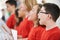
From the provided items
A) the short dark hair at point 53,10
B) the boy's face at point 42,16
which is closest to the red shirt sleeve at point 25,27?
the boy's face at point 42,16

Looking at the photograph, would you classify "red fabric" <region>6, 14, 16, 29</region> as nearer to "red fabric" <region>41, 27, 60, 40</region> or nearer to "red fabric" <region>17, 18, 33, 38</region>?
"red fabric" <region>17, 18, 33, 38</region>

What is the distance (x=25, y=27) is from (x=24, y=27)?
0.01 m

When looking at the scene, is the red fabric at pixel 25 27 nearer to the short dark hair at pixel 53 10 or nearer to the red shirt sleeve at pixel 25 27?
the red shirt sleeve at pixel 25 27

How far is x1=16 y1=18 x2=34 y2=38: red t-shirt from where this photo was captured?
1.42m

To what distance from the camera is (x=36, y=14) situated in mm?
1378

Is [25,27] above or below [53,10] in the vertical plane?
below

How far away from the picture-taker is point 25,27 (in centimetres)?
145

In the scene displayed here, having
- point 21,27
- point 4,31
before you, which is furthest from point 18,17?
point 4,31

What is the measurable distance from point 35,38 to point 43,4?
29 cm

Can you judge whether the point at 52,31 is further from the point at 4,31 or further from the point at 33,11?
the point at 4,31

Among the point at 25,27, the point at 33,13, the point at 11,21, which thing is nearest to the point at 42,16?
the point at 33,13

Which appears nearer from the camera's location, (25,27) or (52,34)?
(52,34)

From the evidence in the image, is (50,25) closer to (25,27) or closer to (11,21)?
(25,27)

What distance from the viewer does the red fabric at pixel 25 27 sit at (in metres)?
1.43
